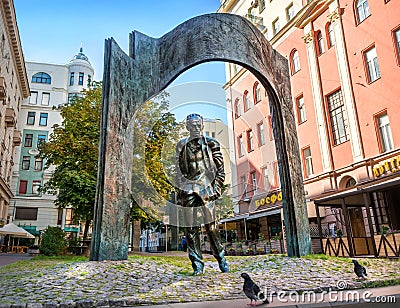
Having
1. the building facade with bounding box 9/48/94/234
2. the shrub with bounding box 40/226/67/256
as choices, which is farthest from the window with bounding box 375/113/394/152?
the building facade with bounding box 9/48/94/234

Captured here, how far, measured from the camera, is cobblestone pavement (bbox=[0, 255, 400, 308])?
4.49 meters

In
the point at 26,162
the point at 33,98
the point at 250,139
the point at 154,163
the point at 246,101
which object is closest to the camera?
the point at 154,163

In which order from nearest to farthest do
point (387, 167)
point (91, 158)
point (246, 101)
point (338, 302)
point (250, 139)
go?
1. point (338, 302)
2. point (387, 167)
3. point (91, 158)
4. point (246, 101)
5. point (250, 139)

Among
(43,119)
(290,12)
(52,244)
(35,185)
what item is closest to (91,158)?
(52,244)

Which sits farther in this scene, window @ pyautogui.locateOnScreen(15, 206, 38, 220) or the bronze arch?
window @ pyautogui.locateOnScreen(15, 206, 38, 220)

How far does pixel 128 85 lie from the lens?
28.7 feet

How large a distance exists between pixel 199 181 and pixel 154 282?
190 cm

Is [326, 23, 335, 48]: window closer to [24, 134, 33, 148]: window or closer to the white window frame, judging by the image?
the white window frame

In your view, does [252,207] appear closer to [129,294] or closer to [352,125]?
[352,125]

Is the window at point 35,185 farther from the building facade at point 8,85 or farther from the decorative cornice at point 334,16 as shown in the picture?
the decorative cornice at point 334,16

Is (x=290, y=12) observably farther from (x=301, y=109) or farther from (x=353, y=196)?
(x=353, y=196)

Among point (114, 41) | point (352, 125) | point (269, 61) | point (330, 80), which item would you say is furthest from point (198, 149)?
point (330, 80)

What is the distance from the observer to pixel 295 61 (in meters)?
24.9

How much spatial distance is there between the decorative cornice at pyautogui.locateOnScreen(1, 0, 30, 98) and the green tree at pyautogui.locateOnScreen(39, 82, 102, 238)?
50.0 ft
